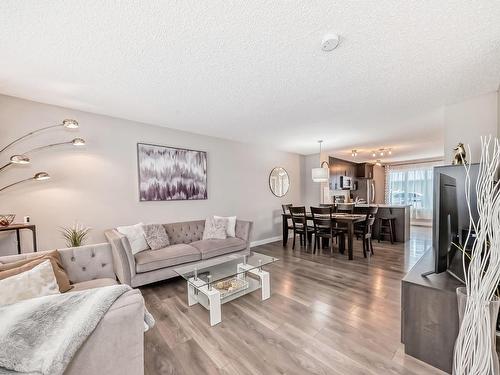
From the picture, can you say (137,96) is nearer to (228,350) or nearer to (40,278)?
(40,278)

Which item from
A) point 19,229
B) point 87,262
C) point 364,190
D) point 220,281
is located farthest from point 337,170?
point 19,229

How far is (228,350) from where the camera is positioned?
5.54 ft

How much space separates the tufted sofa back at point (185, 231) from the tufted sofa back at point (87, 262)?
49.5 inches

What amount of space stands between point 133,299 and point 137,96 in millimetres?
2306

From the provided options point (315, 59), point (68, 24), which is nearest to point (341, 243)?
point (315, 59)

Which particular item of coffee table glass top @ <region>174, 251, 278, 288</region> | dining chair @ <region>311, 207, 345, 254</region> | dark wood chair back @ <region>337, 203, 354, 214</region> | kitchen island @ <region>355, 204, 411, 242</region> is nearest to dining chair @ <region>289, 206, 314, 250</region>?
dining chair @ <region>311, 207, 345, 254</region>

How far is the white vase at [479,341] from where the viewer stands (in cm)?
111

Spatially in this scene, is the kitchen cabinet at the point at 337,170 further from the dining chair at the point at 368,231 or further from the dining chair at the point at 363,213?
the dining chair at the point at 368,231

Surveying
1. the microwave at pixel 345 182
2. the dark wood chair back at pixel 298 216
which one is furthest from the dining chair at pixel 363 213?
the microwave at pixel 345 182

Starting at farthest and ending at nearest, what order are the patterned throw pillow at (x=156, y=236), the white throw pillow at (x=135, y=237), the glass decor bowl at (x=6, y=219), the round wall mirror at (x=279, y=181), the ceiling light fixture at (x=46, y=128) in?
the round wall mirror at (x=279, y=181) < the patterned throw pillow at (x=156, y=236) < the white throw pillow at (x=135, y=237) < the ceiling light fixture at (x=46, y=128) < the glass decor bowl at (x=6, y=219)

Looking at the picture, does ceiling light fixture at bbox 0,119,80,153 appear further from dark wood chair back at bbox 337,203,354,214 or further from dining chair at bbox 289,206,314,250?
dark wood chair back at bbox 337,203,354,214

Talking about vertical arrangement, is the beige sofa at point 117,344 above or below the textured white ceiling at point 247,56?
below

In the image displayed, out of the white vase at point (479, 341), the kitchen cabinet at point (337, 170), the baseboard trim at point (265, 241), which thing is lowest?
the baseboard trim at point (265, 241)

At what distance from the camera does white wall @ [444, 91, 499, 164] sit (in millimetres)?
2576
